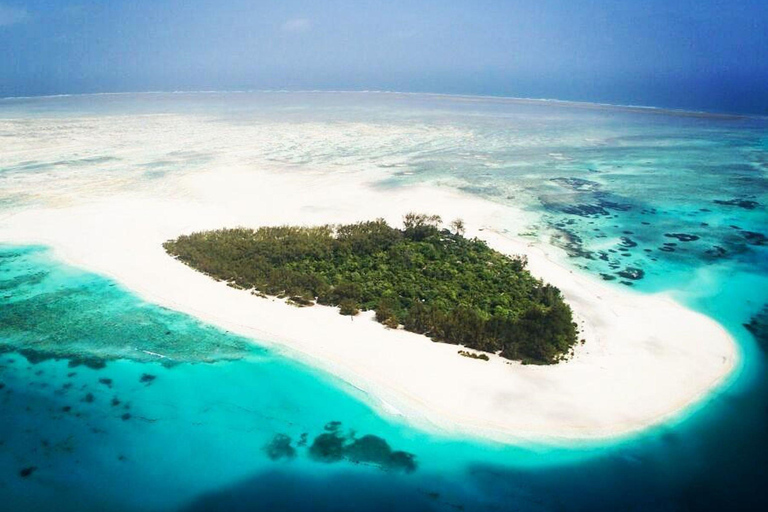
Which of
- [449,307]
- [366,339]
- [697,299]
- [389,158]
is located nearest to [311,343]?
[366,339]

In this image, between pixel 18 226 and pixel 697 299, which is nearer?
pixel 697 299

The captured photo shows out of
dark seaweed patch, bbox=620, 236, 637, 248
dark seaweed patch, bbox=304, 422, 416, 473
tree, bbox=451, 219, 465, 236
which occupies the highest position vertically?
tree, bbox=451, 219, 465, 236

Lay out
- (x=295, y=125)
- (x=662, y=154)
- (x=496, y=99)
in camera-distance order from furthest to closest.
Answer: (x=496, y=99) → (x=295, y=125) → (x=662, y=154)

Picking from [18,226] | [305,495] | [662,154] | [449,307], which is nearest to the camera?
[305,495]

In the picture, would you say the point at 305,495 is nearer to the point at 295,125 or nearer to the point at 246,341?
the point at 246,341

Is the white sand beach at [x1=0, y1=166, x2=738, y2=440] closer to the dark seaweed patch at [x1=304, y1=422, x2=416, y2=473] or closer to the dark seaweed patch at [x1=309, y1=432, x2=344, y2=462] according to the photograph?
the dark seaweed patch at [x1=304, y1=422, x2=416, y2=473]

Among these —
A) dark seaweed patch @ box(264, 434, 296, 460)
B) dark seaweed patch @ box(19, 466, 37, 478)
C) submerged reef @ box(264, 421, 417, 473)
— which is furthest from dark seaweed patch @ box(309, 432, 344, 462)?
dark seaweed patch @ box(19, 466, 37, 478)

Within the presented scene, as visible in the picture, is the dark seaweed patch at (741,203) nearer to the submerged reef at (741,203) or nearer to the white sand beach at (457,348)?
the submerged reef at (741,203)

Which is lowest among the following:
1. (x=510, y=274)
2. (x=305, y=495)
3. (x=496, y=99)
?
(x=305, y=495)
